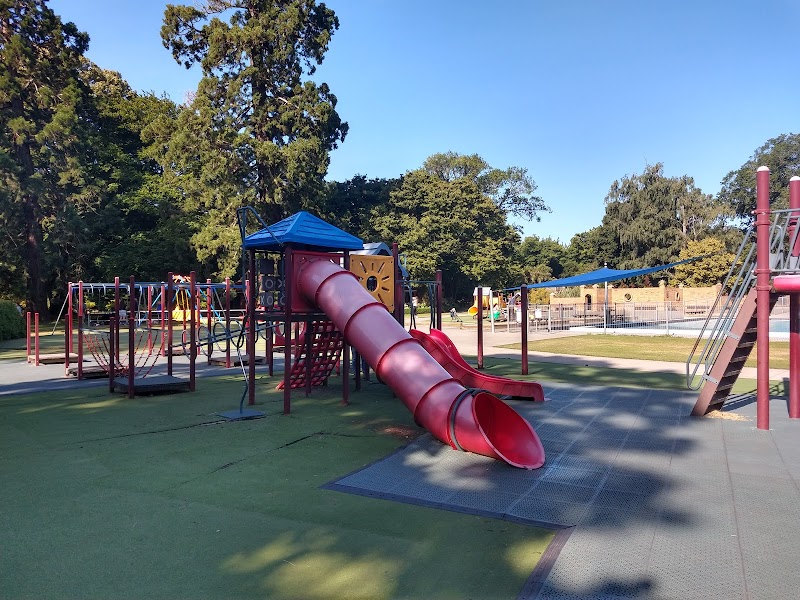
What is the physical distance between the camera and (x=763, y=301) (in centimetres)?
764

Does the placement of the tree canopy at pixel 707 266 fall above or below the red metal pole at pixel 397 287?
above

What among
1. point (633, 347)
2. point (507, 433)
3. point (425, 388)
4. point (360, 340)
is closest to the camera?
point (507, 433)

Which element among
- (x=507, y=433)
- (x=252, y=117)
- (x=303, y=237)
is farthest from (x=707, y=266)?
(x=507, y=433)

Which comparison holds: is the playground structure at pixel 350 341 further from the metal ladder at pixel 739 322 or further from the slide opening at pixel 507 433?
the metal ladder at pixel 739 322

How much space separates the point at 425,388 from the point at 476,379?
309 cm

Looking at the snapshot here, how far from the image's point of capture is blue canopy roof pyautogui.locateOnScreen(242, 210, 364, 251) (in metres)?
9.66

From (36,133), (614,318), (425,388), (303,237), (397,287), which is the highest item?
(36,133)

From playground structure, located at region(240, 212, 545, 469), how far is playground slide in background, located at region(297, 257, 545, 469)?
0.5 inches

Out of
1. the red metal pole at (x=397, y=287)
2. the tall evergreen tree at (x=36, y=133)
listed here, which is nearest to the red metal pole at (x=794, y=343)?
the red metal pole at (x=397, y=287)

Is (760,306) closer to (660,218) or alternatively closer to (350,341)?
(350,341)

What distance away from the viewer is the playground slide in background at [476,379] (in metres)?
9.72

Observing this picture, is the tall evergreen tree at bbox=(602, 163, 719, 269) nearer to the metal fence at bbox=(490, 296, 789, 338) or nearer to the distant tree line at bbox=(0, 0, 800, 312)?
the distant tree line at bbox=(0, 0, 800, 312)

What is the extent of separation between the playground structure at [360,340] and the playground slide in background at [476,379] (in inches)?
45.8

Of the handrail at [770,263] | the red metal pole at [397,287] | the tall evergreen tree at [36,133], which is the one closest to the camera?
the handrail at [770,263]
